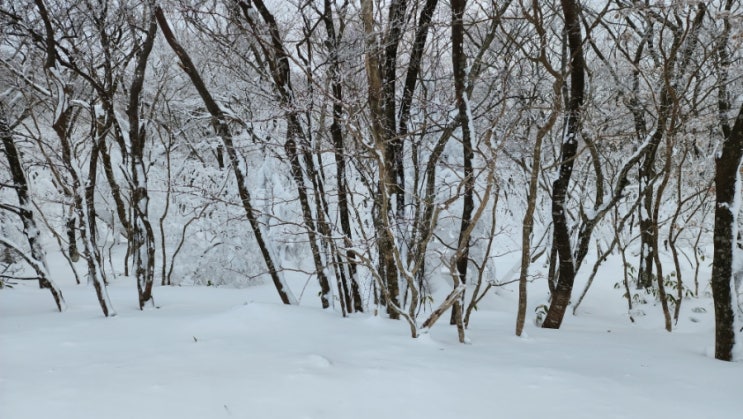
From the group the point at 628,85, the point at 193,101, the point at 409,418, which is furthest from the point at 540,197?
the point at 409,418

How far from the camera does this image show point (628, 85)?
8336mm

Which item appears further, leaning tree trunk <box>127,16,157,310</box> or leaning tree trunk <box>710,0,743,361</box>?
leaning tree trunk <box>127,16,157,310</box>

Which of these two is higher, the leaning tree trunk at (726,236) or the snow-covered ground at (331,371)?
the leaning tree trunk at (726,236)

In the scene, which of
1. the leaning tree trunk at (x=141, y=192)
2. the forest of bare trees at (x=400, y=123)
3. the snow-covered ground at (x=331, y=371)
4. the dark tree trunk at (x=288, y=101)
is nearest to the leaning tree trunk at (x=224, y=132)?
the forest of bare trees at (x=400, y=123)

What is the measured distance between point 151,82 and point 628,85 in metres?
10.7

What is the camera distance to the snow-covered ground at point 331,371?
2775mm

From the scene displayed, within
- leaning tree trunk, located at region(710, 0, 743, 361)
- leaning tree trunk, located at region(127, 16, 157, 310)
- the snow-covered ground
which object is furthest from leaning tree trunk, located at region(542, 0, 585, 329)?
leaning tree trunk, located at region(127, 16, 157, 310)

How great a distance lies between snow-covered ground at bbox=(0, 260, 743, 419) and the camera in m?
Answer: 2.78

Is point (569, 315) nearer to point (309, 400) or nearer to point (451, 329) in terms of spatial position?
point (451, 329)

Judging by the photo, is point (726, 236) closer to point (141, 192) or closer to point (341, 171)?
point (341, 171)

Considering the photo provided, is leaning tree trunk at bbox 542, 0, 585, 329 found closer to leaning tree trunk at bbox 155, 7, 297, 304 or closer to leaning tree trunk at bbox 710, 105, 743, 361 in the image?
leaning tree trunk at bbox 710, 105, 743, 361

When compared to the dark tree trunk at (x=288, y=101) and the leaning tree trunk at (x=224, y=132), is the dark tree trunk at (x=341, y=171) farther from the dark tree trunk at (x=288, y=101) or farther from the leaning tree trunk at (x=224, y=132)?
the leaning tree trunk at (x=224, y=132)

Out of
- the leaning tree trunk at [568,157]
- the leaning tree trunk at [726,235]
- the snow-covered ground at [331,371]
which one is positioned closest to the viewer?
the snow-covered ground at [331,371]

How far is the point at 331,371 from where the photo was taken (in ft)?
10.9
